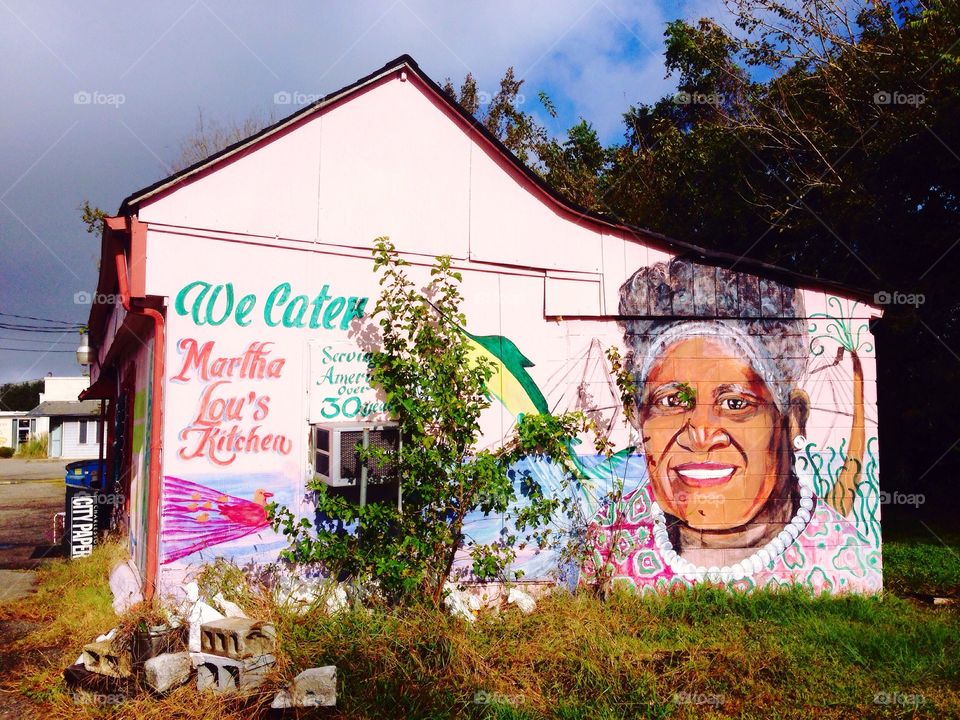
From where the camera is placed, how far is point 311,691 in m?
4.68

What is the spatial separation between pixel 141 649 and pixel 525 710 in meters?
2.67

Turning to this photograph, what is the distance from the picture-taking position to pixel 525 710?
477cm

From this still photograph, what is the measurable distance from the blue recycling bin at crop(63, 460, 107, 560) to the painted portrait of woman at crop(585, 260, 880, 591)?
7.03 metres

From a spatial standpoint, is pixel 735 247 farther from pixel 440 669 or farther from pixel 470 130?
pixel 440 669

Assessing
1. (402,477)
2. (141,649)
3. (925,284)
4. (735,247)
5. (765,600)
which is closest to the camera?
(141,649)

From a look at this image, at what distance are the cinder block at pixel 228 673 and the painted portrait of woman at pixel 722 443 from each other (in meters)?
3.73

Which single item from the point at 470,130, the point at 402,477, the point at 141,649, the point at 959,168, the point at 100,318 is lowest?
the point at 141,649

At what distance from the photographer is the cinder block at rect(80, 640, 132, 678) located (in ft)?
16.0

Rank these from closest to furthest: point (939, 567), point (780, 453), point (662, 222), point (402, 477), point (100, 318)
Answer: point (402, 477) < point (780, 453) < point (939, 567) < point (100, 318) < point (662, 222)

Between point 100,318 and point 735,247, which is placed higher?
point 735,247

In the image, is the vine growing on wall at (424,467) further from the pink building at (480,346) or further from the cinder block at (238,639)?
the cinder block at (238,639)

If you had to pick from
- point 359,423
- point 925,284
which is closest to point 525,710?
point 359,423
